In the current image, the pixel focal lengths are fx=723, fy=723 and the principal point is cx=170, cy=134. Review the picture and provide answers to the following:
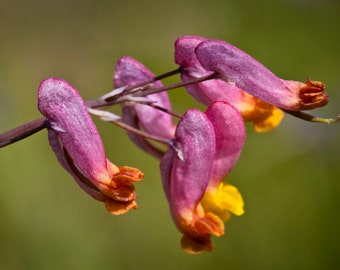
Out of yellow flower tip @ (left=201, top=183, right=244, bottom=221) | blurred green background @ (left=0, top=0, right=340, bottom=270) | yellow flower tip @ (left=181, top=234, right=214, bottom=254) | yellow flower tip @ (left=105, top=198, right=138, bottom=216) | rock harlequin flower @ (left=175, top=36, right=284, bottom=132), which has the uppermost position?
rock harlequin flower @ (left=175, top=36, right=284, bottom=132)

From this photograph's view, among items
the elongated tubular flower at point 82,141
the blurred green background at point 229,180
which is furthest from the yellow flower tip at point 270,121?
the blurred green background at point 229,180

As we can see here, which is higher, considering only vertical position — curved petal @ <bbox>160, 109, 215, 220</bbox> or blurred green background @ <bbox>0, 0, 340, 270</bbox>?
curved petal @ <bbox>160, 109, 215, 220</bbox>

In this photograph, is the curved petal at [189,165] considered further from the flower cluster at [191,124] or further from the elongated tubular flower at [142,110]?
the elongated tubular flower at [142,110]

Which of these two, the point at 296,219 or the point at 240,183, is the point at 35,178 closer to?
the point at 240,183

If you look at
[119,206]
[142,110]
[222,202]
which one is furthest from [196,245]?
[142,110]

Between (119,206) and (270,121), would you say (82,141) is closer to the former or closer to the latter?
(119,206)

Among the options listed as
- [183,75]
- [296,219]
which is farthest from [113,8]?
[183,75]

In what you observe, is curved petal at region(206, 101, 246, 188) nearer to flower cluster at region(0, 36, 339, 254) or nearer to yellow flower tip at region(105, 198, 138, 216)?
flower cluster at region(0, 36, 339, 254)

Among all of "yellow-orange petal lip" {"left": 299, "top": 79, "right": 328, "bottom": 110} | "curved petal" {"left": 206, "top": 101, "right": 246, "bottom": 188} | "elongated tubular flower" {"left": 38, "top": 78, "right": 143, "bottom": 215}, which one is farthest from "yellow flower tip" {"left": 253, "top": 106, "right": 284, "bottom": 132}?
"elongated tubular flower" {"left": 38, "top": 78, "right": 143, "bottom": 215}
